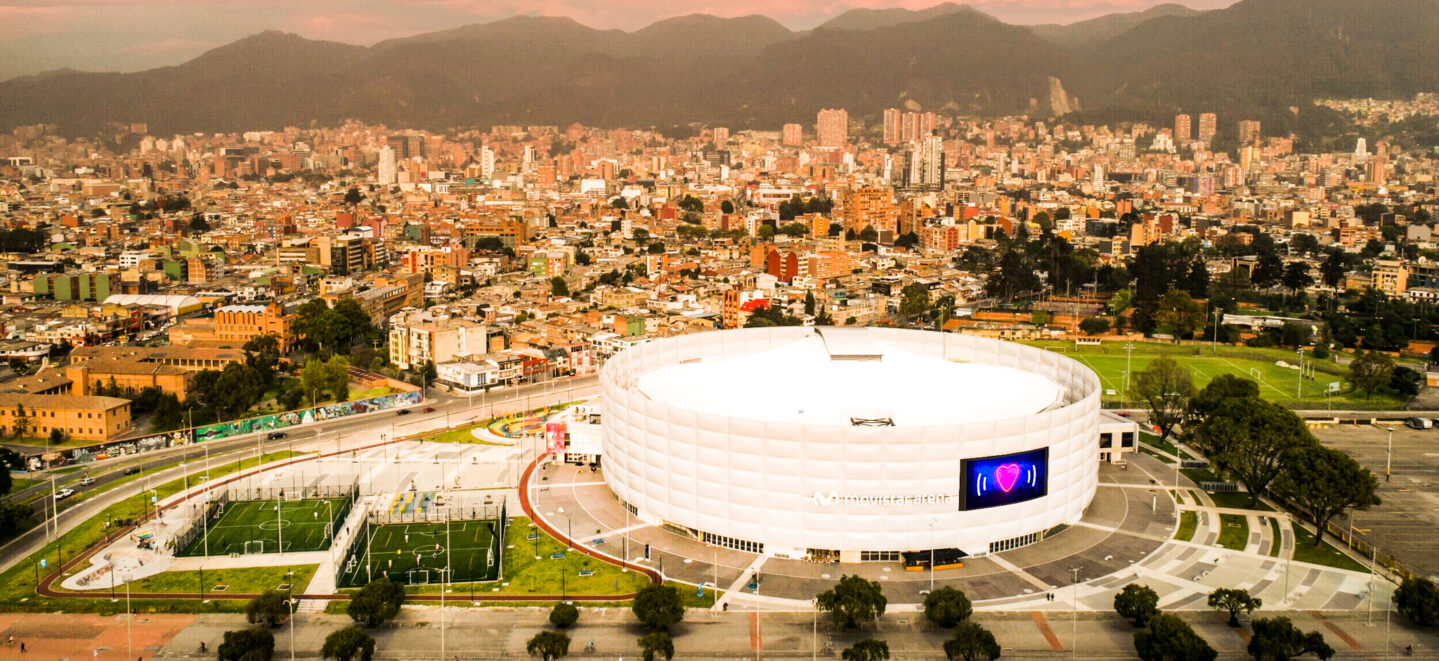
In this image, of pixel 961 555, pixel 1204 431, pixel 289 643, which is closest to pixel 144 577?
pixel 289 643

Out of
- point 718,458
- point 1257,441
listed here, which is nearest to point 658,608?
point 718,458

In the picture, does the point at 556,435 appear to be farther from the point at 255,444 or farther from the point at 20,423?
the point at 20,423

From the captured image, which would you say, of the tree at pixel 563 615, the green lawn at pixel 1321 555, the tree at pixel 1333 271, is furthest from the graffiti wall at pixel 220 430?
the tree at pixel 1333 271

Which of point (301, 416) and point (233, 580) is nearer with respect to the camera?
point (233, 580)

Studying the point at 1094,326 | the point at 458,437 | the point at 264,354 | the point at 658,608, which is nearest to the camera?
A: the point at 658,608

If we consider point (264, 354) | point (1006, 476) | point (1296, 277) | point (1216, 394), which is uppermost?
point (1296, 277)

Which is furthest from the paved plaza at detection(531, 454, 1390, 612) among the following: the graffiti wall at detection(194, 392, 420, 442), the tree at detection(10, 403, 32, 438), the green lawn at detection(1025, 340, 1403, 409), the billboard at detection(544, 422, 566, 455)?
the tree at detection(10, 403, 32, 438)
